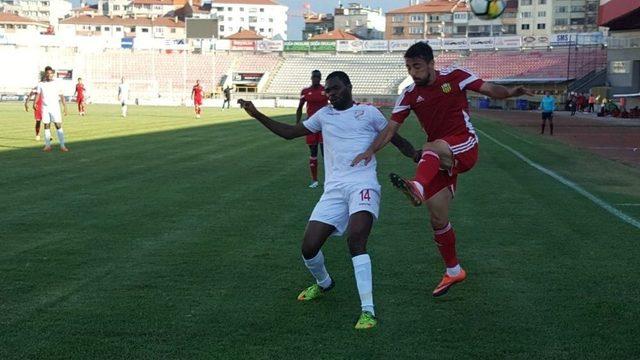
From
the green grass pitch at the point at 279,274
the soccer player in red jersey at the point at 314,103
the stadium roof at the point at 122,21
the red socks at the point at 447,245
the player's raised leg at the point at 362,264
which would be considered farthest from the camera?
the stadium roof at the point at 122,21

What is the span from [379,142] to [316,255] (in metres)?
0.99

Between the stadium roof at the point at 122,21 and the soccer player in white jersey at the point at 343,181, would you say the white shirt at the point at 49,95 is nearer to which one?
the soccer player in white jersey at the point at 343,181

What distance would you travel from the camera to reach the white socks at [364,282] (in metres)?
5.48

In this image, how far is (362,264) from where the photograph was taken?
5582 millimetres

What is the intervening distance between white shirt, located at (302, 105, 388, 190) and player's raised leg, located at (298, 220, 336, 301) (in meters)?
0.34

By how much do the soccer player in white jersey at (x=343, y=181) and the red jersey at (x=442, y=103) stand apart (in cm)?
30

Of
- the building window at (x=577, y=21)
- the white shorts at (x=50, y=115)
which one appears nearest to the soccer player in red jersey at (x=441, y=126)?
the white shorts at (x=50, y=115)

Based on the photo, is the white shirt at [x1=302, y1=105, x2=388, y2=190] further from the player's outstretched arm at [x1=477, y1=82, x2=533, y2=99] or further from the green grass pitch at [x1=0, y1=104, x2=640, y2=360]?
the green grass pitch at [x1=0, y1=104, x2=640, y2=360]

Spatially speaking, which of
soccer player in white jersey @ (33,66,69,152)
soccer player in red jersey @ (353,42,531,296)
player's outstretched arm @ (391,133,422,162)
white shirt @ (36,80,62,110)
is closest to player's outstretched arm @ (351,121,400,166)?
soccer player in red jersey @ (353,42,531,296)

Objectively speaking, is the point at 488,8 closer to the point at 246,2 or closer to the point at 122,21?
the point at 122,21

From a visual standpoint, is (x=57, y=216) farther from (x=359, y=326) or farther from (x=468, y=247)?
(x=359, y=326)

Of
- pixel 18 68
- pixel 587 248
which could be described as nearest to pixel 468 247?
pixel 587 248

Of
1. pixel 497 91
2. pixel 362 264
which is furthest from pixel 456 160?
pixel 362 264

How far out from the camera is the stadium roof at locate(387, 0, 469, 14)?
457 feet
